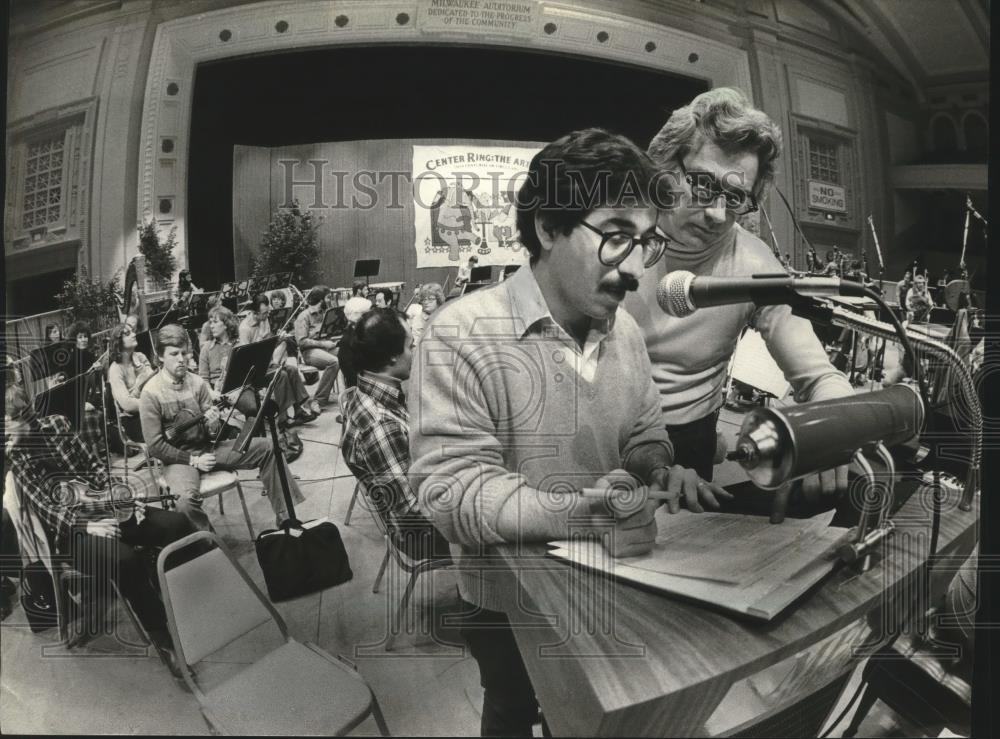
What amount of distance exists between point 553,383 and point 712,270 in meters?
0.53

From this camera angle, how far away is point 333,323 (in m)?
2.06

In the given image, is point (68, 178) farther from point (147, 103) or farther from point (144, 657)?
point (144, 657)

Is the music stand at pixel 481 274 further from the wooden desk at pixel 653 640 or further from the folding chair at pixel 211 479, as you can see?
the folding chair at pixel 211 479

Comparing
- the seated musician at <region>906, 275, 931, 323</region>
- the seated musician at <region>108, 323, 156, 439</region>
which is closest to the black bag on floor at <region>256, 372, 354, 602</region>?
the seated musician at <region>108, 323, 156, 439</region>

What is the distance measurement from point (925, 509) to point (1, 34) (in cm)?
308

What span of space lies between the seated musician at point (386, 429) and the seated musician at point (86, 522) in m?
0.60

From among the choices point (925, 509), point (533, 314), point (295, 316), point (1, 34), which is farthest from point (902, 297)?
point (1, 34)

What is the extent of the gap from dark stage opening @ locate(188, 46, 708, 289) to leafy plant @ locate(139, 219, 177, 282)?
0.05 metres

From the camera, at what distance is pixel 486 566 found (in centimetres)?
195

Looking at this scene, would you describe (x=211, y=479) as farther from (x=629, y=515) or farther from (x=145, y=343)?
(x=629, y=515)

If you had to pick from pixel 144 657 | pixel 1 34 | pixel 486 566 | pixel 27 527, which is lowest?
pixel 144 657

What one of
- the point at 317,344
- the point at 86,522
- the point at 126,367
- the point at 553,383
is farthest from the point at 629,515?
the point at 86,522

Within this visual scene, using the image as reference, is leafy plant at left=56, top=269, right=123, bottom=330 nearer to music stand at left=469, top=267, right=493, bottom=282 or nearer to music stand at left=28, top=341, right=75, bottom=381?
music stand at left=28, top=341, right=75, bottom=381

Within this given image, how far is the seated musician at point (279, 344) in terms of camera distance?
207cm
